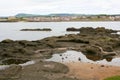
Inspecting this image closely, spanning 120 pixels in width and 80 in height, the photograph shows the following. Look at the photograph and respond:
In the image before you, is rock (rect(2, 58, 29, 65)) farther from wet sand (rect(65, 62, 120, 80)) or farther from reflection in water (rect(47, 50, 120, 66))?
wet sand (rect(65, 62, 120, 80))

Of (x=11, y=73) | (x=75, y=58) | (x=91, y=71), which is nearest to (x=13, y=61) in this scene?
(x=75, y=58)

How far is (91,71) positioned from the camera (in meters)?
33.0

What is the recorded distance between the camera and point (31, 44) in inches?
2138

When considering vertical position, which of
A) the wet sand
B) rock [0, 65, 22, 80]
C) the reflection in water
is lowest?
the reflection in water

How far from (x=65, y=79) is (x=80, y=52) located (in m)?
20.6

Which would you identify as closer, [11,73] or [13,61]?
[11,73]

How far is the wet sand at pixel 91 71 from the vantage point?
99.7 ft

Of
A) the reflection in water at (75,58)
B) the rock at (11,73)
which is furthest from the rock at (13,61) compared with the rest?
the rock at (11,73)

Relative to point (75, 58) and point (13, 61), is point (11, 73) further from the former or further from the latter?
point (75, 58)

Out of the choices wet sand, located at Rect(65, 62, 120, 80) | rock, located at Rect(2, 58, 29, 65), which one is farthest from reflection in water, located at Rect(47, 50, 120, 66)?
wet sand, located at Rect(65, 62, 120, 80)

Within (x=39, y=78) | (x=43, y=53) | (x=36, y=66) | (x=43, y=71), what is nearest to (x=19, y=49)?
(x=43, y=53)

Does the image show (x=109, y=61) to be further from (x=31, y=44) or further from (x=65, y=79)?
(x=31, y=44)

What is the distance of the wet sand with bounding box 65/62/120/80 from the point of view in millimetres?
30375

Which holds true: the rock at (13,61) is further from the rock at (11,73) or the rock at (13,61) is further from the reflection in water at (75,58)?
the rock at (11,73)
